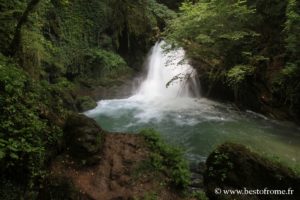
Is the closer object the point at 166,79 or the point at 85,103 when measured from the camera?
the point at 85,103

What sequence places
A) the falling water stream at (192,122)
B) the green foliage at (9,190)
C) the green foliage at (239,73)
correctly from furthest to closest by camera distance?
the green foliage at (239,73) < the falling water stream at (192,122) < the green foliage at (9,190)

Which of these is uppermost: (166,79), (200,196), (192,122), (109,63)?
(109,63)

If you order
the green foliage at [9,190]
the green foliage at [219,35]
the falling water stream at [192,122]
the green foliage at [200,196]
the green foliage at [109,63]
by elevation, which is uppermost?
the green foliage at [219,35]

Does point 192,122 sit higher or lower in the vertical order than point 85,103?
lower

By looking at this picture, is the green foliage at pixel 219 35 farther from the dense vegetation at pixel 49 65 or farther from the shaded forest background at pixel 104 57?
the dense vegetation at pixel 49 65

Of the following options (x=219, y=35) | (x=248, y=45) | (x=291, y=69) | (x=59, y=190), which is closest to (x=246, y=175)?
(x=59, y=190)

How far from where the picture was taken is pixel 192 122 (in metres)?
11.6

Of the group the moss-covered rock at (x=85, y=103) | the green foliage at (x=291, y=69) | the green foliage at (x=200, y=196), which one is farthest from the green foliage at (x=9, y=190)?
the green foliage at (x=291, y=69)

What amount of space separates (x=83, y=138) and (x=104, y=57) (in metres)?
9.67

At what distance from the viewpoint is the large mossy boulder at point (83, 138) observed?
5.61 m

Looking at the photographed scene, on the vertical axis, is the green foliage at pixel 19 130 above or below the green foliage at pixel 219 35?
below

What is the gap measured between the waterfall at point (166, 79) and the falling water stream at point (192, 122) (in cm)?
5

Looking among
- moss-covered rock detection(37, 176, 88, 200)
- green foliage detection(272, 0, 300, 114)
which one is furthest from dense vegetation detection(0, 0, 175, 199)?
green foliage detection(272, 0, 300, 114)

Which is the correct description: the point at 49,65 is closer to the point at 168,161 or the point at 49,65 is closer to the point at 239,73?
the point at 239,73
